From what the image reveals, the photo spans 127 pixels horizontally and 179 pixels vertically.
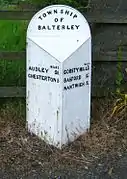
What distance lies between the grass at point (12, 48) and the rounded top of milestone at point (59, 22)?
1.77 feet

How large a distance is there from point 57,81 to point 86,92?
412 mm

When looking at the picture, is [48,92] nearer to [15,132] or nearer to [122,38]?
[15,132]

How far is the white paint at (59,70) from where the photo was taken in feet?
14.7

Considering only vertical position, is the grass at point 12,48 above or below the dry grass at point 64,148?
above

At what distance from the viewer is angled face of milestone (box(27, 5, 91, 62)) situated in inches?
178

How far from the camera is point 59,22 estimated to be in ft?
15.0

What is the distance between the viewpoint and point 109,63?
524 centimetres

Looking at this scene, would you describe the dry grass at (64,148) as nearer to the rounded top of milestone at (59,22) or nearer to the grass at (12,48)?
the grass at (12,48)

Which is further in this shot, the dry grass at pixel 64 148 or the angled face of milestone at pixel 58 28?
the angled face of milestone at pixel 58 28

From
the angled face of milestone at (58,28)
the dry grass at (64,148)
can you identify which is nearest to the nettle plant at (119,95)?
the dry grass at (64,148)

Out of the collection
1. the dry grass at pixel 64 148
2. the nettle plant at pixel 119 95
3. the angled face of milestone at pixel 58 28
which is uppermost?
the angled face of milestone at pixel 58 28

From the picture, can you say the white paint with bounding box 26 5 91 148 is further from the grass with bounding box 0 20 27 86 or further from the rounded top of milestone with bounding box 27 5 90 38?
the grass with bounding box 0 20 27 86

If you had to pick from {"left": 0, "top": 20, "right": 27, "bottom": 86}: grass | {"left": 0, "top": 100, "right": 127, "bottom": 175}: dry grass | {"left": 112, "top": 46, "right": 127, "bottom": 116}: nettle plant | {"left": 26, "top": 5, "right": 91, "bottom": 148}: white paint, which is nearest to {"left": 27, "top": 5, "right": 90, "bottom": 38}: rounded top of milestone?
{"left": 26, "top": 5, "right": 91, "bottom": 148}: white paint

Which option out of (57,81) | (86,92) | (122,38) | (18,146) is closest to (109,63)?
(122,38)
